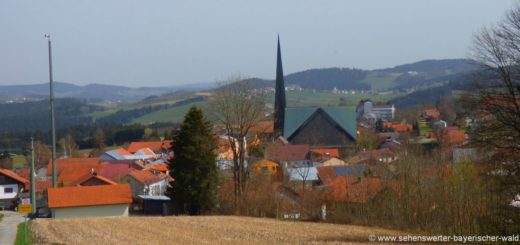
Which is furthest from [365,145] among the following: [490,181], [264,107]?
[490,181]

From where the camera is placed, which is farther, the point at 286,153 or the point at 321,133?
the point at 321,133

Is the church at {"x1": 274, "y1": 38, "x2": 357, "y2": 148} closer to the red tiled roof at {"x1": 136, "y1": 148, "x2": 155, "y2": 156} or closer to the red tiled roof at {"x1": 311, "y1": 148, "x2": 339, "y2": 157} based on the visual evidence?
the red tiled roof at {"x1": 311, "y1": 148, "x2": 339, "y2": 157}

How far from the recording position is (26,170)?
7512 centimetres

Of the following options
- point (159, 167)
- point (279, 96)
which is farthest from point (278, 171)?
point (279, 96)

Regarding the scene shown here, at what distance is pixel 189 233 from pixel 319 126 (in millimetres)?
67766

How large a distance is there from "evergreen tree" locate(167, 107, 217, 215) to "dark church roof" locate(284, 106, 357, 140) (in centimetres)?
5216

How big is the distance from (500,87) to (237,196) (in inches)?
800

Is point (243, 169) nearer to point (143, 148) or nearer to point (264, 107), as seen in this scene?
point (264, 107)

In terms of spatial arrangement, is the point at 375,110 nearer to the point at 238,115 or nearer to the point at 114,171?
the point at 114,171

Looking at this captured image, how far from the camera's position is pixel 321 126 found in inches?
3511

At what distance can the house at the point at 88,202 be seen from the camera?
125ft

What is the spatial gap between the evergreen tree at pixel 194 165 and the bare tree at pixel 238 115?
6.76 ft

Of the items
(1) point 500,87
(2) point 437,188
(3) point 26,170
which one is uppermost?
(1) point 500,87

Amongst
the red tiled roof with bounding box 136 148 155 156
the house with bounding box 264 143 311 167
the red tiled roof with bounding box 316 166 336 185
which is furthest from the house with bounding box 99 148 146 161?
the red tiled roof with bounding box 316 166 336 185
